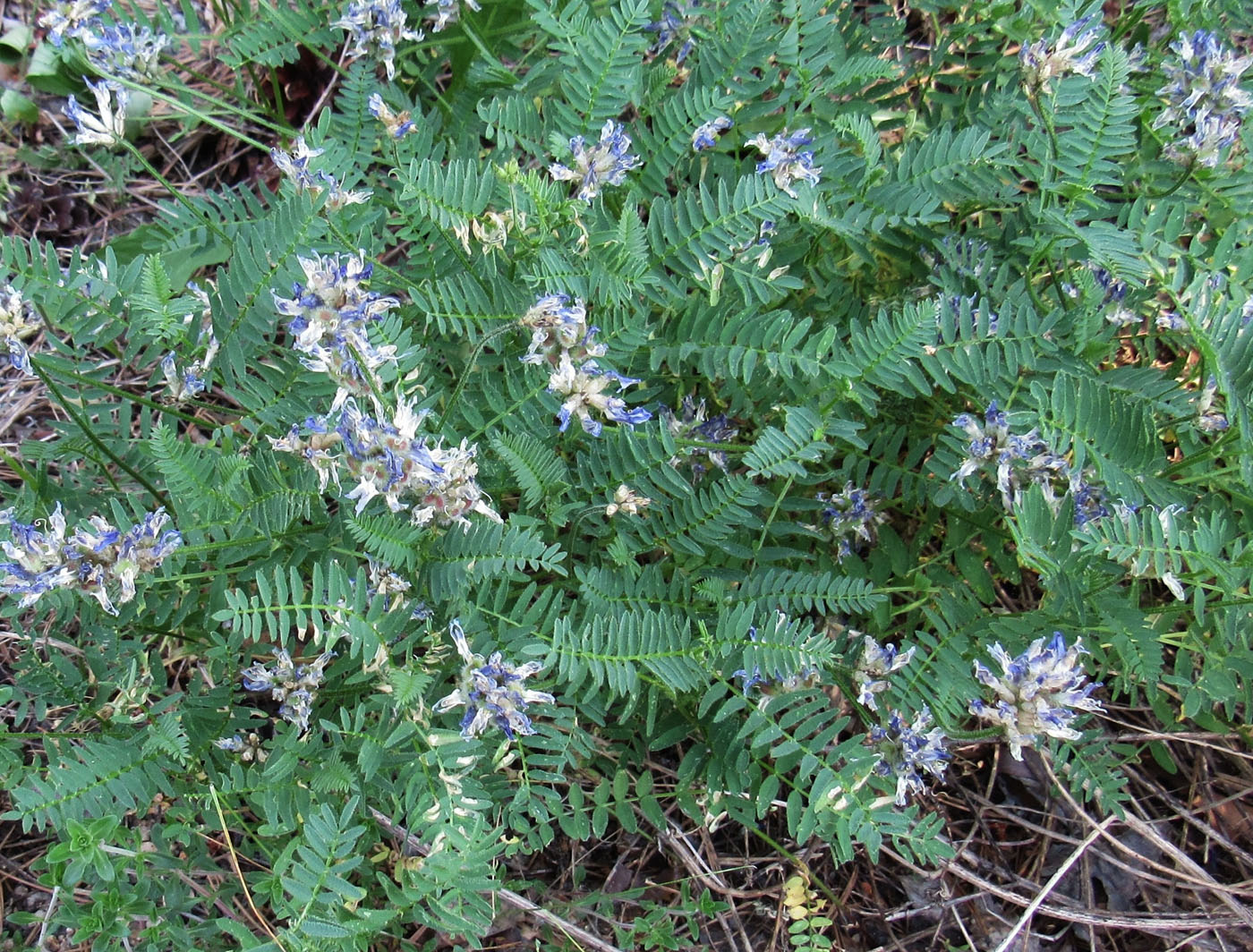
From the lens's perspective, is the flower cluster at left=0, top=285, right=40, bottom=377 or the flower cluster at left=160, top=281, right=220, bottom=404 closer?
the flower cluster at left=0, top=285, right=40, bottom=377

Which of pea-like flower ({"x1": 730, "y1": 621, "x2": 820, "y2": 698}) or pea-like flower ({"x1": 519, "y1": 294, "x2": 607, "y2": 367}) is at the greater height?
pea-like flower ({"x1": 519, "y1": 294, "x2": 607, "y2": 367})

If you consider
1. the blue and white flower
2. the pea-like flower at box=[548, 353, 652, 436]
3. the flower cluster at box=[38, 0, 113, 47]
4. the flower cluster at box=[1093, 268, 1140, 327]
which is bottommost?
the blue and white flower

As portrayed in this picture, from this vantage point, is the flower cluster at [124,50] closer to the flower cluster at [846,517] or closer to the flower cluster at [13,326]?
the flower cluster at [13,326]

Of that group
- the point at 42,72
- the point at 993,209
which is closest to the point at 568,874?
the point at 993,209

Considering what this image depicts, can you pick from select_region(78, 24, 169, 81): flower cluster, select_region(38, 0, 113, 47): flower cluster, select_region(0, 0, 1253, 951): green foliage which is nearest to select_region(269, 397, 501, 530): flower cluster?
select_region(0, 0, 1253, 951): green foliage

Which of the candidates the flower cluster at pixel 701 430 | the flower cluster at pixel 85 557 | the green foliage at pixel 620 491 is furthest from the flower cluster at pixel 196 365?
the flower cluster at pixel 701 430

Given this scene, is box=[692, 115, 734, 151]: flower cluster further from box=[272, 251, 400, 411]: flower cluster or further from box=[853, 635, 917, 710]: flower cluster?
box=[853, 635, 917, 710]: flower cluster
